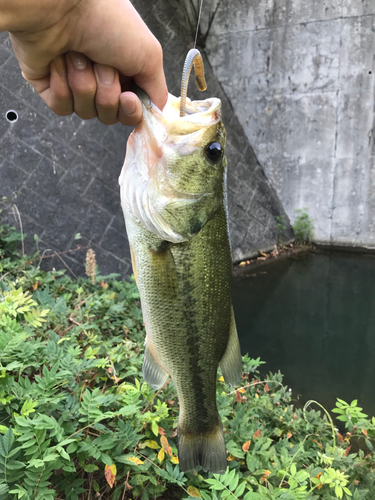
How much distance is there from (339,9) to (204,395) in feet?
25.5

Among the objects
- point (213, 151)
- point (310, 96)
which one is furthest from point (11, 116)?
point (310, 96)

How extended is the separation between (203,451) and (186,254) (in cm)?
80

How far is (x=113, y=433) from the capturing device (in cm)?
156

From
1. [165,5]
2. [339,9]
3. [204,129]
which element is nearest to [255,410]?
[204,129]

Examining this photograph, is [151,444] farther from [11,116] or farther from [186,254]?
[11,116]

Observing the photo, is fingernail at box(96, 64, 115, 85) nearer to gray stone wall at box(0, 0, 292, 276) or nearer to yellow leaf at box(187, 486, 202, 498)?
yellow leaf at box(187, 486, 202, 498)

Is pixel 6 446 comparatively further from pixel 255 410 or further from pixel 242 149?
pixel 242 149

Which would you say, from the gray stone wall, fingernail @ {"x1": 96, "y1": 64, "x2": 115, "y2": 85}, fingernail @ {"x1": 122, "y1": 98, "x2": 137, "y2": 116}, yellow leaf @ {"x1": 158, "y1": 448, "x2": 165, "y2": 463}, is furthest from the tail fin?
the gray stone wall

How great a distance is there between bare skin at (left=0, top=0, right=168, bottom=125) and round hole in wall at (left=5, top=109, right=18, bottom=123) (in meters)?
3.85

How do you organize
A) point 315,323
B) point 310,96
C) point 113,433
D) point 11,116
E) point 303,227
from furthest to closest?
point 303,227, point 310,96, point 315,323, point 11,116, point 113,433

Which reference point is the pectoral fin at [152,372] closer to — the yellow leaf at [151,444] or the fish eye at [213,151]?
the yellow leaf at [151,444]

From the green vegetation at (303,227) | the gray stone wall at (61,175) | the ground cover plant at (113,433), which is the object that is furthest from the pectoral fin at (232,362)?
the green vegetation at (303,227)

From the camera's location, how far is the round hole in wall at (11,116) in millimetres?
4523

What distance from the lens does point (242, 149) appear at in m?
7.63
